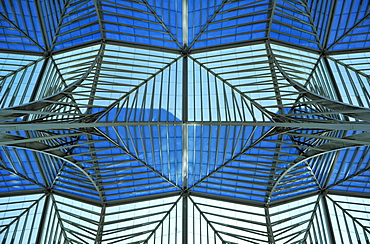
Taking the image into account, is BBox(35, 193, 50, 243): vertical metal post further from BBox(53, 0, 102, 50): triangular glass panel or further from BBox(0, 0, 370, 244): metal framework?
BBox(53, 0, 102, 50): triangular glass panel

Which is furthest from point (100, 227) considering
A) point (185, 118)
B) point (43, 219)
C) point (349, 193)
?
point (349, 193)

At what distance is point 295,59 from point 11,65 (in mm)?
21479

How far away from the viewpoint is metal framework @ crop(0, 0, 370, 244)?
71.8ft

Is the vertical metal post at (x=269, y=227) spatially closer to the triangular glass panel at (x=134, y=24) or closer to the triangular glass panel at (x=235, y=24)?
the triangular glass panel at (x=235, y=24)

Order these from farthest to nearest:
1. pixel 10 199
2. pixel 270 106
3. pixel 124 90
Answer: pixel 10 199, pixel 124 90, pixel 270 106

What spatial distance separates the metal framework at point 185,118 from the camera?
2188 centimetres

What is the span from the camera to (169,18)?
2250 cm

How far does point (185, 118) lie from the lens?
23.6m

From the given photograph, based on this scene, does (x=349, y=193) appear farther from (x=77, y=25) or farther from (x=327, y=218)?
(x=77, y=25)

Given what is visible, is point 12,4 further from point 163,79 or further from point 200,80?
point 200,80

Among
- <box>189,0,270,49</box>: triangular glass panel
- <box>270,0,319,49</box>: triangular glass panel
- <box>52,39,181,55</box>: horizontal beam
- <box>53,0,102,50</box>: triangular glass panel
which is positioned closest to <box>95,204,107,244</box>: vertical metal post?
<box>52,39,181,55</box>: horizontal beam

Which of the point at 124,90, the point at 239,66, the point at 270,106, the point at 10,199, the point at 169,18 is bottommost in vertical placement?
the point at 10,199

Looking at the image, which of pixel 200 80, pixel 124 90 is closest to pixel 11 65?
pixel 124 90

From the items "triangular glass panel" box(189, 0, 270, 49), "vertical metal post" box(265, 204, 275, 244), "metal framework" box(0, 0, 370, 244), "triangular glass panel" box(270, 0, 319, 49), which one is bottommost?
"vertical metal post" box(265, 204, 275, 244)
